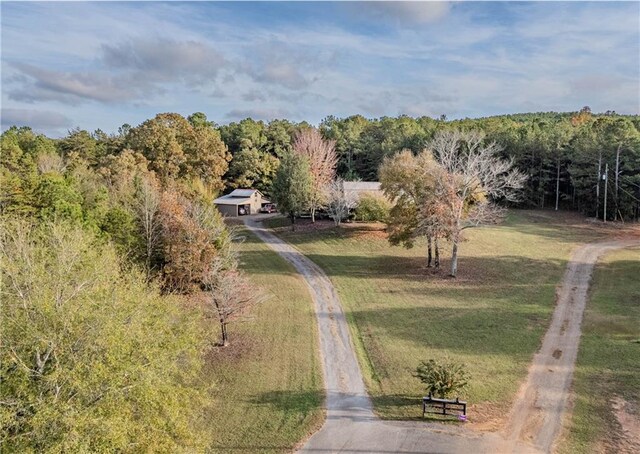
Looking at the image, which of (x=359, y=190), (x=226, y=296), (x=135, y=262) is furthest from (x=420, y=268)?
(x=135, y=262)

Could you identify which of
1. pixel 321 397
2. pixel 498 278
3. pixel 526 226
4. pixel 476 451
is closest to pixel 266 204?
pixel 526 226

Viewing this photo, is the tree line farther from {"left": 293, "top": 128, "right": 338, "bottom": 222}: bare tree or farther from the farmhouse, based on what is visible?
the farmhouse

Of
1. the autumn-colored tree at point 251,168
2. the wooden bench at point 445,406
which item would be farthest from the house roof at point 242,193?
the wooden bench at point 445,406

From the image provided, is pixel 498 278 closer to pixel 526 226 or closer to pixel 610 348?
pixel 610 348

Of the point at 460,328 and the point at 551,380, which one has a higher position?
the point at 460,328

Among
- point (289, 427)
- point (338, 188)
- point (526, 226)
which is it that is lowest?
point (289, 427)

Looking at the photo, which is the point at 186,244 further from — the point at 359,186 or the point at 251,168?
the point at 251,168
